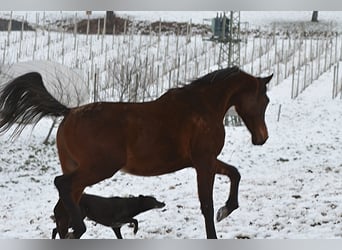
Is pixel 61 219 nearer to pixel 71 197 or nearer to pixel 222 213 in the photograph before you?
pixel 71 197

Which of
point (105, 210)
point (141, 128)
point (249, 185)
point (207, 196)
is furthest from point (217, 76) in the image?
point (105, 210)

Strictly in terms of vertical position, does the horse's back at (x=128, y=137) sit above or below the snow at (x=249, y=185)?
above

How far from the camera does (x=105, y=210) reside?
8.78ft

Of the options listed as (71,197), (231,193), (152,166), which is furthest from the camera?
(231,193)

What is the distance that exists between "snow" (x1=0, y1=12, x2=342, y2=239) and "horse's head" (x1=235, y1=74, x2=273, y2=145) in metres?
0.28

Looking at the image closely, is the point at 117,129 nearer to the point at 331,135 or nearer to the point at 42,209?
A: the point at 42,209

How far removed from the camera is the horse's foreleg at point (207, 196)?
262 cm

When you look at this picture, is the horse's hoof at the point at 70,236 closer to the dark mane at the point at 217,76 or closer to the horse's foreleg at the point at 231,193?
the horse's foreleg at the point at 231,193

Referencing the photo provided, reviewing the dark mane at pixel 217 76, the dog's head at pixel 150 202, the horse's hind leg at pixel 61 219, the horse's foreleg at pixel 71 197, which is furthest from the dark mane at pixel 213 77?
the horse's hind leg at pixel 61 219

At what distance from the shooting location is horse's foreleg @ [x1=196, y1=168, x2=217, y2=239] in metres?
2.62

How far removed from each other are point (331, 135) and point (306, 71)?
0.43 metres

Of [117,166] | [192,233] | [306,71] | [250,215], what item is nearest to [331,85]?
Result: [306,71]

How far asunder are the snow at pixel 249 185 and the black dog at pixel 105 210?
198 millimetres

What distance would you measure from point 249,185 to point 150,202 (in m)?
0.58
